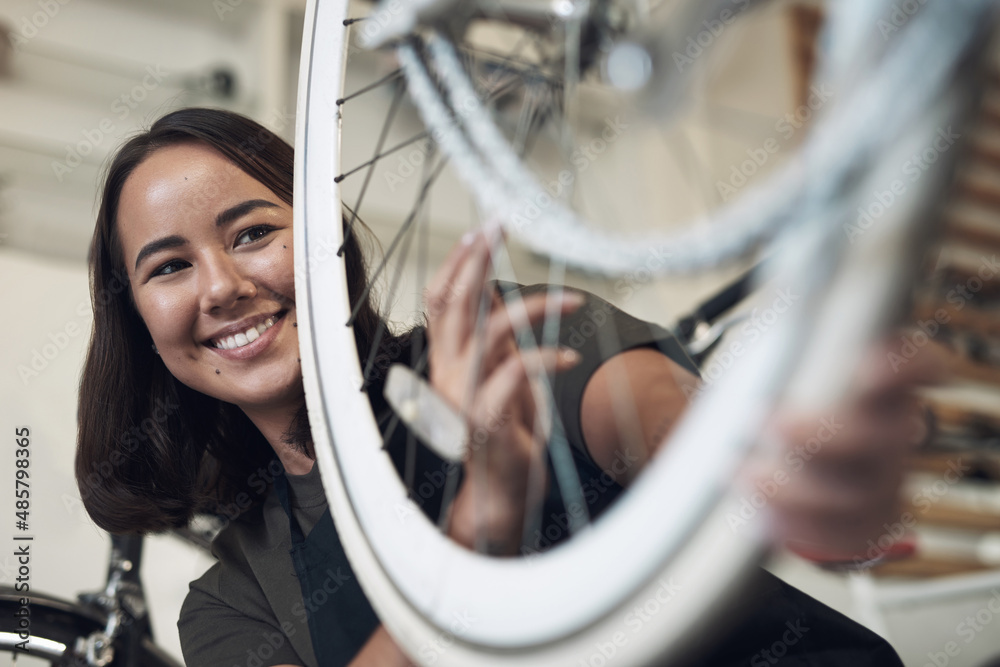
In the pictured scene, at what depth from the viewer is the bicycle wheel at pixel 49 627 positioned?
700mm

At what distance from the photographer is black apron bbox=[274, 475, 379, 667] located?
1.66ft

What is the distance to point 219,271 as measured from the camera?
551 mm

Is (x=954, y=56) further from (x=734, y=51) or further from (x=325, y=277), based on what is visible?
(x=734, y=51)

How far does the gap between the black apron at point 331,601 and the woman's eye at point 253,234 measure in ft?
0.64

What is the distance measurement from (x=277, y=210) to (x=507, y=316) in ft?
0.99

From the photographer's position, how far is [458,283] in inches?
13.6
